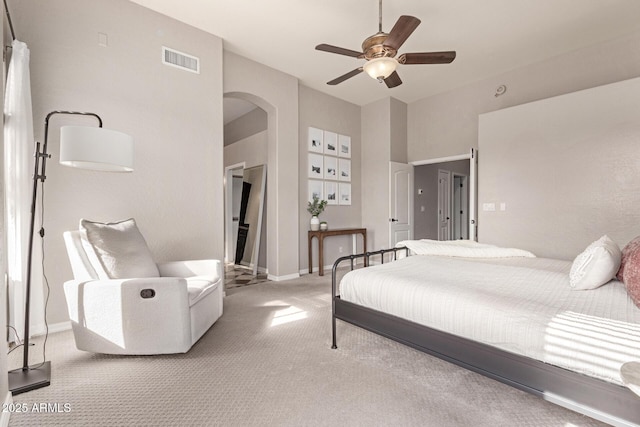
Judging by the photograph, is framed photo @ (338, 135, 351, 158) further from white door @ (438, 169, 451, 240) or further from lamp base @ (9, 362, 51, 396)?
lamp base @ (9, 362, 51, 396)

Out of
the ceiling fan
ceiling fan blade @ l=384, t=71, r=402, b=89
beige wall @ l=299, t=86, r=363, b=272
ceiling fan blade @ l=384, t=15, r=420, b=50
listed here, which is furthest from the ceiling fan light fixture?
beige wall @ l=299, t=86, r=363, b=272

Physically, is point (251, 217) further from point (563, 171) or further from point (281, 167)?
point (563, 171)

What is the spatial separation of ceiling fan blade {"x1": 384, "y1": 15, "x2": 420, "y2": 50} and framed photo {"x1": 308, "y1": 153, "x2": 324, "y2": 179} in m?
2.80

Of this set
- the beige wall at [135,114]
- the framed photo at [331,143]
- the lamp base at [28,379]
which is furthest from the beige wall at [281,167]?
the lamp base at [28,379]

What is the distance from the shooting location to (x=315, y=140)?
17.0 ft

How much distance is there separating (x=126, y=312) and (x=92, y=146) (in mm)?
1175

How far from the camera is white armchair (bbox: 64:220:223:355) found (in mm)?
2096

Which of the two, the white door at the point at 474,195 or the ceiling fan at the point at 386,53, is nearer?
the ceiling fan at the point at 386,53

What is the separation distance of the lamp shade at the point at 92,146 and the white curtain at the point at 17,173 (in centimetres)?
57

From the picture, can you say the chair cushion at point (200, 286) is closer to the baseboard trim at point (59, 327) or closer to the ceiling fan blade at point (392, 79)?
the baseboard trim at point (59, 327)

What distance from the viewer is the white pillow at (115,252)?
224 centimetres

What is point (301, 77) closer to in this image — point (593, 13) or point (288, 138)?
point (288, 138)

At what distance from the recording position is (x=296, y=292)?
155 inches

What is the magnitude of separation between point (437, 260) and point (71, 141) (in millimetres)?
2985
